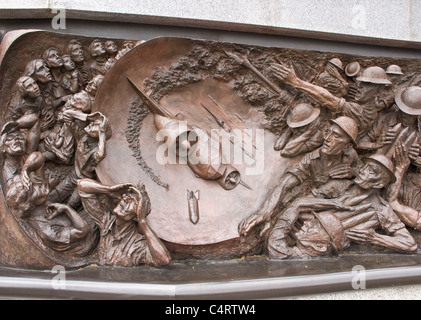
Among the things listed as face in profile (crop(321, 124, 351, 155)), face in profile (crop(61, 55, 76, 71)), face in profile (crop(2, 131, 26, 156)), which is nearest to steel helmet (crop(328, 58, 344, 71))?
face in profile (crop(321, 124, 351, 155))

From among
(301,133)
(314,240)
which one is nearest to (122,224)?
(314,240)

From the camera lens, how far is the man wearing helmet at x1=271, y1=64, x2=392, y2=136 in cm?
411

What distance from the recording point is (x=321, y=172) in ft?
14.0

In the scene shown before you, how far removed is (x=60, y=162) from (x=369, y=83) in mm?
3131

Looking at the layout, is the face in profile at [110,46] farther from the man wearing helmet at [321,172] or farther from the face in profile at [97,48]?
the man wearing helmet at [321,172]

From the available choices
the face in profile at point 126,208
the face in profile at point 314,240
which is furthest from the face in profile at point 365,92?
the face in profile at point 126,208

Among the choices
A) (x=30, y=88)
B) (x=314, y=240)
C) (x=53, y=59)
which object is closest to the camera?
(x=30, y=88)

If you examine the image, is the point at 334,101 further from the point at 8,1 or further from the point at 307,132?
the point at 8,1

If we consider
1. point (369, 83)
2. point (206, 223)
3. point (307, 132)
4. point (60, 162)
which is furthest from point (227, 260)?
point (369, 83)

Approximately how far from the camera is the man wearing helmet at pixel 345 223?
13.3ft

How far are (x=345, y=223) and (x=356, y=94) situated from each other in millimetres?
1314

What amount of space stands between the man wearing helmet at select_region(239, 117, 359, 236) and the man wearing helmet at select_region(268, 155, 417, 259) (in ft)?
0.37

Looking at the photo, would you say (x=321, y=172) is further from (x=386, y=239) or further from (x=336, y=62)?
(x=336, y=62)

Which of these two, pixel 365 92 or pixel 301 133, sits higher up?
pixel 365 92
